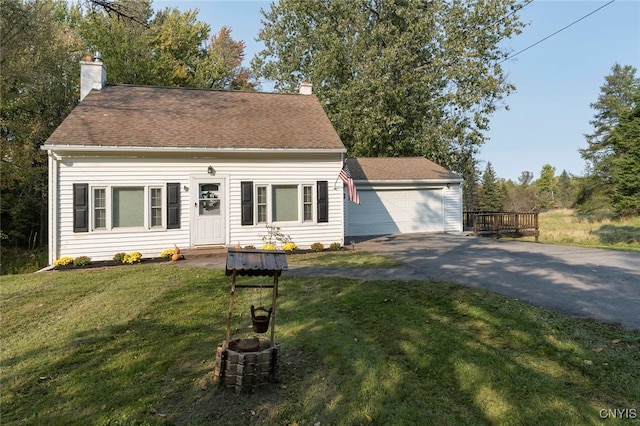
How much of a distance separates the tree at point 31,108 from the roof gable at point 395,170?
15039 millimetres

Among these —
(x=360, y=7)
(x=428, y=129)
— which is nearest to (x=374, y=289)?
(x=428, y=129)

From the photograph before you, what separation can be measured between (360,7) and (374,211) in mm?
15725

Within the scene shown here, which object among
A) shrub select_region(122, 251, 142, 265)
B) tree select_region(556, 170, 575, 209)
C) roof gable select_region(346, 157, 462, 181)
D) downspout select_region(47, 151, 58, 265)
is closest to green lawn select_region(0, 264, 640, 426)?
shrub select_region(122, 251, 142, 265)

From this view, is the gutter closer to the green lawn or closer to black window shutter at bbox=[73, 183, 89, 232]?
black window shutter at bbox=[73, 183, 89, 232]

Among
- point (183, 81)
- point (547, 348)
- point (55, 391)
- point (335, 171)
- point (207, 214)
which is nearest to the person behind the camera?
point (55, 391)

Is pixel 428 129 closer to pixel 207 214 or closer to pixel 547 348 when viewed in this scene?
pixel 207 214

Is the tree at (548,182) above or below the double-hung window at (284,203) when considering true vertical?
above

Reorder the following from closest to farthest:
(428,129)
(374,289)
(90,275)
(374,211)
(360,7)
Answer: (374,289) → (90,275) → (374,211) → (428,129) → (360,7)

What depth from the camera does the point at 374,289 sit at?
695cm

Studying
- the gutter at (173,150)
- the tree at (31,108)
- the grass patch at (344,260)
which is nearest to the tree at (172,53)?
the tree at (31,108)

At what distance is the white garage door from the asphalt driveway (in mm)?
4102

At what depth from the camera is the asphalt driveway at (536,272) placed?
587 cm

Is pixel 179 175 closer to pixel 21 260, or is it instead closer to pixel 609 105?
pixel 21 260

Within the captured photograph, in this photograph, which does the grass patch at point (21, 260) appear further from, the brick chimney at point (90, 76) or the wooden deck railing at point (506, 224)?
the wooden deck railing at point (506, 224)
